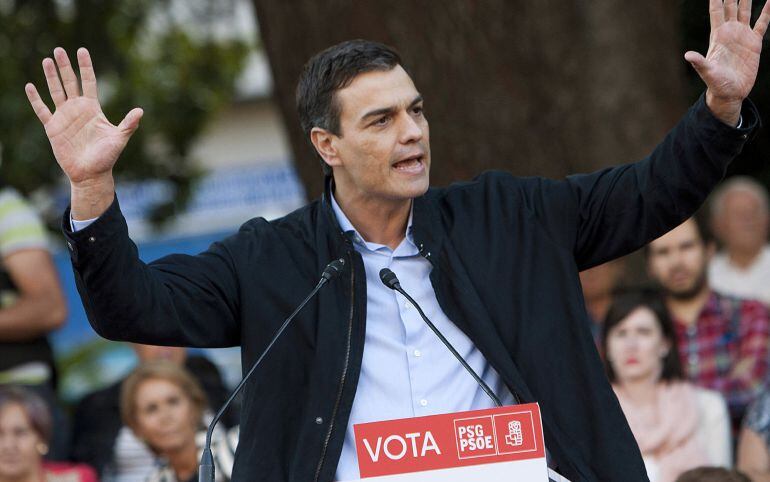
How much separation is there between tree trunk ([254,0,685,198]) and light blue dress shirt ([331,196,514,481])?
2.91m

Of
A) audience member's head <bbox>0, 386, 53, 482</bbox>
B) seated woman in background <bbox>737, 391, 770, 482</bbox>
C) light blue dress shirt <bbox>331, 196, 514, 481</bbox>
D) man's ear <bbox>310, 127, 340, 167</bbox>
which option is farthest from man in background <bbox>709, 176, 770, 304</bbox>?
light blue dress shirt <bbox>331, 196, 514, 481</bbox>

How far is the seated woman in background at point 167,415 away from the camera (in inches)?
270

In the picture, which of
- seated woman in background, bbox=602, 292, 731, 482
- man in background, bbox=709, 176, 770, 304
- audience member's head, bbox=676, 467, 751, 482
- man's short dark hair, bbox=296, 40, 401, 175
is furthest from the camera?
man in background, bbox=709, 176, 770, 304

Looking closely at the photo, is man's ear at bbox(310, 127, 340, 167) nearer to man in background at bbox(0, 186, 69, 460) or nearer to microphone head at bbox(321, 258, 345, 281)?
microphone head at bbox(321, 258, 345, 281)

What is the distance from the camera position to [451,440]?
3070 mm

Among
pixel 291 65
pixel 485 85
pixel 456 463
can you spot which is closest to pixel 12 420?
pixel 291 65

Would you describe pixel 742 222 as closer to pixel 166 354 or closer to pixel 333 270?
pixel 166 354

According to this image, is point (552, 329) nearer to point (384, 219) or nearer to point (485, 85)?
point (384, 219)

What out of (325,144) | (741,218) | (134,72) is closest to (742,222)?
(741,218)

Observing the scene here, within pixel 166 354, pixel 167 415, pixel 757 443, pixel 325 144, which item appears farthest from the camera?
pixel 166 354

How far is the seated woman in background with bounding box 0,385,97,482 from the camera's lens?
21.0 feet

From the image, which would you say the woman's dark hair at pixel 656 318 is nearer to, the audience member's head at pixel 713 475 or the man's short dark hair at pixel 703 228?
the man's short dark hair at pixel 703 228

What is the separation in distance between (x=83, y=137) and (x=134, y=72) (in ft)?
29.2

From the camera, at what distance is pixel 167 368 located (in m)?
7.07
